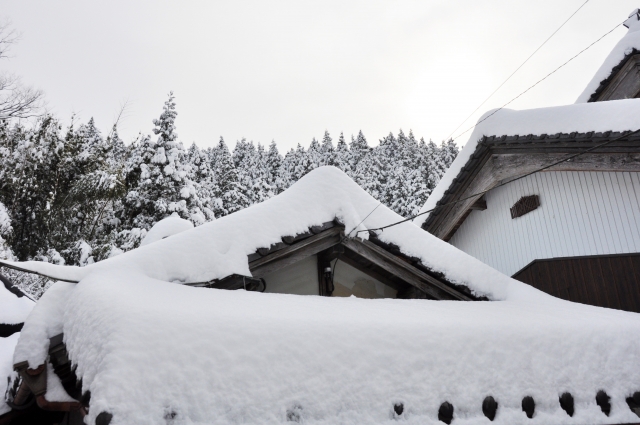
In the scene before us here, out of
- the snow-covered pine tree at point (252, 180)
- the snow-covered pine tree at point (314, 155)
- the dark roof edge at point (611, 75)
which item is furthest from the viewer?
the snow-covered pine tree at point (314, 155)

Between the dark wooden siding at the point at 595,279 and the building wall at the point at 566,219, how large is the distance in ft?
0.55

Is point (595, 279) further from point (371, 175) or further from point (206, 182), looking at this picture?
point (371, 175)

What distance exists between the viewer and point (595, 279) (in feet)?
23.8

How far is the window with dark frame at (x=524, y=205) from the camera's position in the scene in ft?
27.4

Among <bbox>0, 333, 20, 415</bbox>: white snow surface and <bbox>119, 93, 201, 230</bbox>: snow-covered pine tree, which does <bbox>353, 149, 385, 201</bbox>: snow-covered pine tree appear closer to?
<bbox>119, 93, 201, 230</bbox>: snow-covered pine tree

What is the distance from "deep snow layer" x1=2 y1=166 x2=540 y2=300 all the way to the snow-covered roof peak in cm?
862

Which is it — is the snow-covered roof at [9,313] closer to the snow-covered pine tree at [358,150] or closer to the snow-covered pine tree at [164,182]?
the snow-covered pine tree at [164,182]

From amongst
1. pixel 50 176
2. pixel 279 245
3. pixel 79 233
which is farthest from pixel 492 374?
pixel 50 176

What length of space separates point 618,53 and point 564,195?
4306 millimetres

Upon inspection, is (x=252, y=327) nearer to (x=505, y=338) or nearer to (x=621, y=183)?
(x=505, y=338)

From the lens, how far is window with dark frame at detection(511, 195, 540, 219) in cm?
834

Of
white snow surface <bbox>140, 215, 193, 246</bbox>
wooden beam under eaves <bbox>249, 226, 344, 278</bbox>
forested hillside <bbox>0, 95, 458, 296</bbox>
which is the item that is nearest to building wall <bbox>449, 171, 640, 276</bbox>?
wooden beam under eaves <bbox>249, 226, 344, 278</bbox>

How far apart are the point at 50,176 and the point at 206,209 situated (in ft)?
24.1

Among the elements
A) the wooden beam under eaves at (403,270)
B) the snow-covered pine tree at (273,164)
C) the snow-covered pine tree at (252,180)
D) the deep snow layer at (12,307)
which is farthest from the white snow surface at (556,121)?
the snow-covered pine tree at (273,164)
